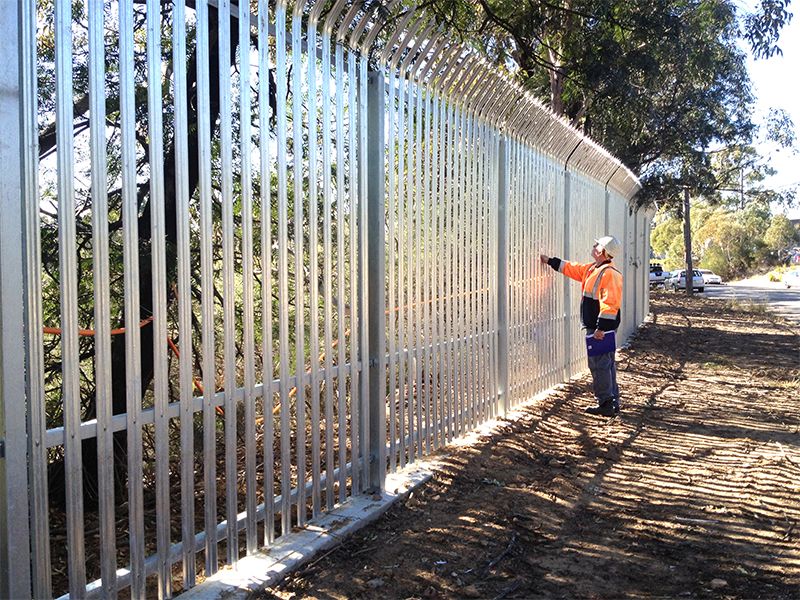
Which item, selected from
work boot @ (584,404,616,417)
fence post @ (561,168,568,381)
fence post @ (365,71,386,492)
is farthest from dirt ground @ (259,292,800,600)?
fence post @ (561,168,568,381)

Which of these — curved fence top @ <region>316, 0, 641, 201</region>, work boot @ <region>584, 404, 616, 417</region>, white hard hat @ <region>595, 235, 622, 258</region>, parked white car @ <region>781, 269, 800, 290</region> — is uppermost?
curved fence top @ <region>316, 0, 641, 201</region>

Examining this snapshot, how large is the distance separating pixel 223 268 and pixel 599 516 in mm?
2560

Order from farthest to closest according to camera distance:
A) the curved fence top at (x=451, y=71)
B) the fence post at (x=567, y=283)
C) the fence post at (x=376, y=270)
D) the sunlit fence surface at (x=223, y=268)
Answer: the fence post at (x=567, y=283) → the fence post at (x=376, y=270) → the curved fence top at (x=451, y=71) → the sunlit fence surface at (x=223, y=268)

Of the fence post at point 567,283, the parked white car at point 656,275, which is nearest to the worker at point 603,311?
the fence post at point 567,283

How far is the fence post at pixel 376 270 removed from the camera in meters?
4.07

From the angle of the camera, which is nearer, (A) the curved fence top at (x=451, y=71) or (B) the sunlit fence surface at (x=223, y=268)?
(B) the sunlit fence surface at (x=223, y=268)

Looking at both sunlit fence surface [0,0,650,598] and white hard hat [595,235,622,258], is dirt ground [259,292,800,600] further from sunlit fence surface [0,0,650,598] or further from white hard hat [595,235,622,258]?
white hard hat [595,235,622,258]

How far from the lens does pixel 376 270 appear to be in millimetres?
4094

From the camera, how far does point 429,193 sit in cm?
484

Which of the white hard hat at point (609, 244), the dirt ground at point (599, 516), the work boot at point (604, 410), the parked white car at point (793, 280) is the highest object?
the white hard hat at point (609, 244)

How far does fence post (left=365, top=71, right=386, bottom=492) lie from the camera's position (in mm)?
4066

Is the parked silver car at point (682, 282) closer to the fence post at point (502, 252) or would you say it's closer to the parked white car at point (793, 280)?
the parked white car at point (793, 280)

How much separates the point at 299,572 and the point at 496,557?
3.15 feet

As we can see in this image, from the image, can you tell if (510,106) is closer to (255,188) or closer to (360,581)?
(255,188)
